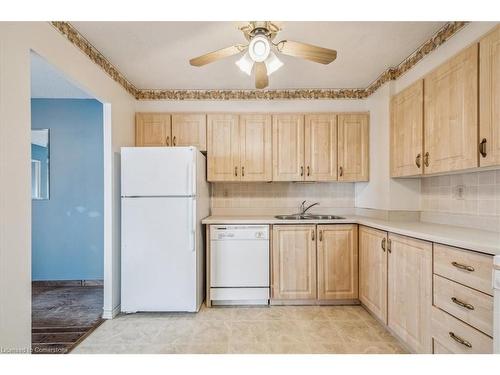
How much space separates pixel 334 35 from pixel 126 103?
A: 219 cm

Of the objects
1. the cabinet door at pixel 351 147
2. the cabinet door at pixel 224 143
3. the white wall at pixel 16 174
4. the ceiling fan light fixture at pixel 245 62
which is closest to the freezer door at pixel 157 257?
the cabinet door at pixel 224 143

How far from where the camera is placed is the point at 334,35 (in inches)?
76.2

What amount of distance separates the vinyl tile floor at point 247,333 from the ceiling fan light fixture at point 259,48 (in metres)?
2.05

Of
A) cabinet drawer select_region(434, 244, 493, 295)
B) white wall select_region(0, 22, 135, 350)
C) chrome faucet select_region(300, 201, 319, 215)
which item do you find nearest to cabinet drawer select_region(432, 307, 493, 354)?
cabinet drawer select_region(434, 244, 493, 295)

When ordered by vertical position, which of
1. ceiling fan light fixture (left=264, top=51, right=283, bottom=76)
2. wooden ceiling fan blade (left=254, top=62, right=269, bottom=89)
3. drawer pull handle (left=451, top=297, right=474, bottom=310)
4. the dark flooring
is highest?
ceiling fan light fixture (left=264, top=51, right=283, bottom=76)

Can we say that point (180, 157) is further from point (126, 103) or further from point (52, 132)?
point (52, 132)

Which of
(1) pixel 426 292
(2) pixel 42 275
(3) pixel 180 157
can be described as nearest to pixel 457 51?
(1) pixel 426 292

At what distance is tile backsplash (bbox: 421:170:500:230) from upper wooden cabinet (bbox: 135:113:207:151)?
2383 millimetres

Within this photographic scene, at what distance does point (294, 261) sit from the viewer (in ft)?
8.69

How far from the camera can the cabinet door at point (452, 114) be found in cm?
162

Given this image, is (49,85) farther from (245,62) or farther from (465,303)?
(465,303)

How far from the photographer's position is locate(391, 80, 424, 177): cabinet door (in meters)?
2.13

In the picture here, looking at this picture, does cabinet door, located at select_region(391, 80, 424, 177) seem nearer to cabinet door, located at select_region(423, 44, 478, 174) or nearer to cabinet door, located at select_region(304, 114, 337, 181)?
cabinet door, located at select_region(423, 44, 478, 174)

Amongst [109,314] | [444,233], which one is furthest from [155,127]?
[444,233]
